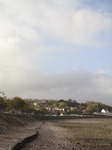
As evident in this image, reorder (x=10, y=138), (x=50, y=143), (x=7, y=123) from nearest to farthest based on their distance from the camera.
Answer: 1. (x=10, y=138)
2. (x=50, y=143)
3. (x=7, y=123)

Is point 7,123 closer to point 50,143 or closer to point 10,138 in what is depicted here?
point 50,143

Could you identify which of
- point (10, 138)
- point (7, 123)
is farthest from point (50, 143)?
point (7, 123)

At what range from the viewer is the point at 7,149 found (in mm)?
20969

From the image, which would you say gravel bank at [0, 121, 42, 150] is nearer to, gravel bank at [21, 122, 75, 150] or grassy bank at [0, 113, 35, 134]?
gravel bank at [21, 122, 75, 150]

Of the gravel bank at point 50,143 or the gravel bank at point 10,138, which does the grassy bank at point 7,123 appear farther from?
the gravel bank at point 50,143

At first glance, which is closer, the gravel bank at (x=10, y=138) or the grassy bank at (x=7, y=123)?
the gravel bank at (x=10, y=138)

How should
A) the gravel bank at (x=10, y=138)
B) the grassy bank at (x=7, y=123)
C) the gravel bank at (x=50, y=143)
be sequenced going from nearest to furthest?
the gravel bank at (x=10, y=138) < the gravel bank at (x=50, y=143) < the grassy bank at (x=7, y=123)

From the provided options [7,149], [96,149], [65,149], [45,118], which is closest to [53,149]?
[65,149]

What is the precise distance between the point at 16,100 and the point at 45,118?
1766cm

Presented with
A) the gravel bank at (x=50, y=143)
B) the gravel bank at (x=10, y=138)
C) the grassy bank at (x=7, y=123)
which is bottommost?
the gravel bank at (x=50, y=143)

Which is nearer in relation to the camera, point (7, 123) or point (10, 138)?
point (10, 138)

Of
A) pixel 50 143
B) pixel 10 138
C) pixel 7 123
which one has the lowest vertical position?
pixel 50 143

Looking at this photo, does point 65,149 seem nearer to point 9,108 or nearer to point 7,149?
point 7,149

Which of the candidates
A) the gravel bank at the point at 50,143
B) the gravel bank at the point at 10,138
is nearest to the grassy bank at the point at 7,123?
the gravel bank at the point at 10,138
